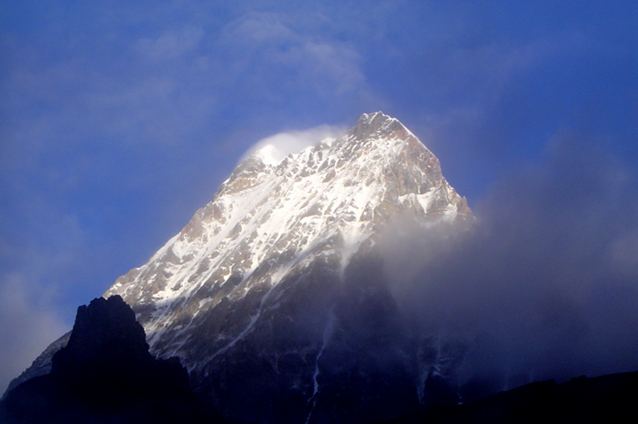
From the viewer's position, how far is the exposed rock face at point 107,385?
12762 cm

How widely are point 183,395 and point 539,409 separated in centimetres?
5905

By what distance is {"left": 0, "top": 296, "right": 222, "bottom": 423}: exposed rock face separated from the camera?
419 ft

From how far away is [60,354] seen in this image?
492 ft

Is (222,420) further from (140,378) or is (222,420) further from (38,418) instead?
(38,418)

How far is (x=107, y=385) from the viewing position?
13838 cm

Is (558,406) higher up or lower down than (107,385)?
lower down

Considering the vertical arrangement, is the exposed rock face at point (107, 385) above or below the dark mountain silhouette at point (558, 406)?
above

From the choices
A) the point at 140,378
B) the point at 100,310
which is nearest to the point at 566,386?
the point at 140,378

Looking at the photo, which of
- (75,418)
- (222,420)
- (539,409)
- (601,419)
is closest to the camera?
(601,419)

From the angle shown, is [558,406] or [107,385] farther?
[107,385]

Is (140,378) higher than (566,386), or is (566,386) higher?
(140,378)

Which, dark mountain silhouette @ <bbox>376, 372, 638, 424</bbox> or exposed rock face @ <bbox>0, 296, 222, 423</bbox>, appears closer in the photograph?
dark mountain silhouette @ <bbox>376, 372, 638, 424</bbox>

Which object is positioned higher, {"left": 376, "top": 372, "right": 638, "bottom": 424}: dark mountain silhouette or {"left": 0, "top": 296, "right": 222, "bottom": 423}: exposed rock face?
{"left": 0, "top": 296, "right": 222, "bottom": 423}: exposed rock face

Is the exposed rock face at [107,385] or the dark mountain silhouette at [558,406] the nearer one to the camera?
the dark mountain silhouette at [558,406]
